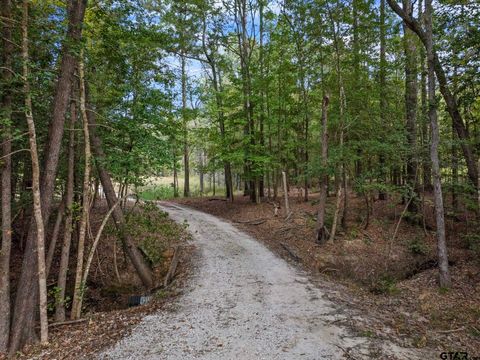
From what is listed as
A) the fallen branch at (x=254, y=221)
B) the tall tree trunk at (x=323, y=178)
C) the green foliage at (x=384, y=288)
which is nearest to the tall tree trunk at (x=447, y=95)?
the tall tree trunk at (x=323, y=178)

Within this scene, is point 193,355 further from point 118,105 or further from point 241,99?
point 241,99

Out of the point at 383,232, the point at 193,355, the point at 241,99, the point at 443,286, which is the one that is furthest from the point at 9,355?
the point at 241,99

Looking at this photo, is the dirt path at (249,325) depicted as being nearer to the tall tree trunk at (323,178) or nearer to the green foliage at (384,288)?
the green foliage at (384,288)

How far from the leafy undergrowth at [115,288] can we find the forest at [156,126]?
0.65 ft

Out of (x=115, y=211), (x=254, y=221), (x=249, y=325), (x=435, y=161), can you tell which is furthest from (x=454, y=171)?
(x=115, y=211)

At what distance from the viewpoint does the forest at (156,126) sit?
5727mm

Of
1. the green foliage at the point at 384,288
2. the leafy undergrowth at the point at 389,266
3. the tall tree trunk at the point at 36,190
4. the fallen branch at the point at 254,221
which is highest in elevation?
the tall tree trunk at the point at 36,190

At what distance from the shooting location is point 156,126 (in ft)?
25.6

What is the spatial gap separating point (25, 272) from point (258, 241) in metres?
7.73

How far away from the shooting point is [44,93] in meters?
6.95

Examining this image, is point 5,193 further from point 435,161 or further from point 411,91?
point 411,91

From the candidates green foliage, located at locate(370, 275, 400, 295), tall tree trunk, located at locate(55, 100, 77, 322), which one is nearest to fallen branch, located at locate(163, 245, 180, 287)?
tall tree trunk, located at locate(55, 100, 77, 322)

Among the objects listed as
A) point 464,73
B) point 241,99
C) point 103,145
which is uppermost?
point 241,99

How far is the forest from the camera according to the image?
5727mm
